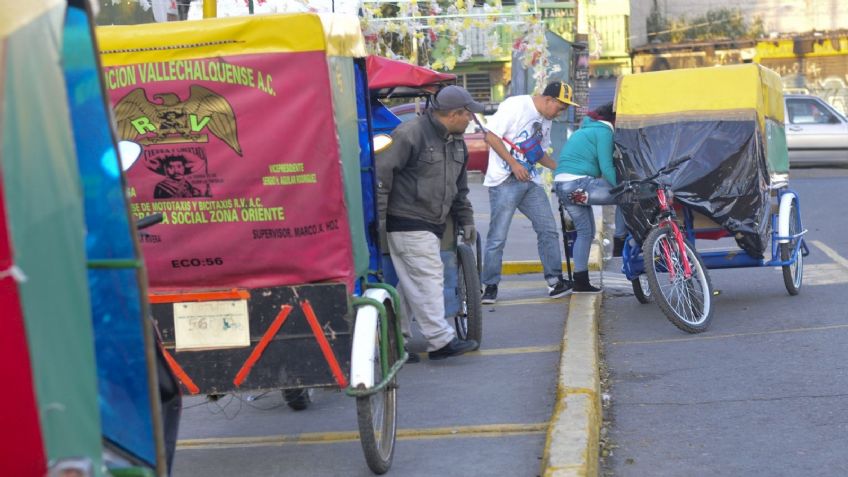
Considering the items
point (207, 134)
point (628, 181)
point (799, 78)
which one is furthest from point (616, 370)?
point (799, 78)

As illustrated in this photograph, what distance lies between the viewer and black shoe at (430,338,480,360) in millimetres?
8062

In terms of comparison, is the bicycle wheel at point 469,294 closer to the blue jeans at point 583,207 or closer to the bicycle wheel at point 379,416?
the blue jeans at point 583,207

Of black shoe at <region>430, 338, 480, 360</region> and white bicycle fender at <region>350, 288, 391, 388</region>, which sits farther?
black shoe at <region>430, 338, 480, 360</region>

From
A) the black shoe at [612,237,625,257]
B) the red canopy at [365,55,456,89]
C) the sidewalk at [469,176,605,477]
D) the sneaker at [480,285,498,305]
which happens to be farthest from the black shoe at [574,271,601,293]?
the red canopy at [365,55,456,89]

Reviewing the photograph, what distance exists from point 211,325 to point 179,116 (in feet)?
2.93

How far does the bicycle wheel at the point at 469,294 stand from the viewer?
8.22 m

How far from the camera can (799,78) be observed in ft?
130

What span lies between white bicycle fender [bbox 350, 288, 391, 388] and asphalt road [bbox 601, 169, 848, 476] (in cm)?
122

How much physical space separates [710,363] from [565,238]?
291 cm

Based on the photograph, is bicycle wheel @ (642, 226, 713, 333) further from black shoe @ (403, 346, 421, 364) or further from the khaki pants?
the khaki pants

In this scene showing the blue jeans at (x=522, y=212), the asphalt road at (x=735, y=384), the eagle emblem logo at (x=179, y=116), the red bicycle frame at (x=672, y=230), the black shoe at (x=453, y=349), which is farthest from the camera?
the blue jeans at (x=522, y=212)

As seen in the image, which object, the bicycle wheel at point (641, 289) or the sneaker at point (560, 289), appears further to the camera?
the sneaker at point (560, 289)

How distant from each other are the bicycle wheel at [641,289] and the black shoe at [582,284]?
1.28 ft

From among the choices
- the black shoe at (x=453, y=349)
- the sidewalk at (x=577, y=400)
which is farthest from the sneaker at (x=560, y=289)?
the black shoe at (x=453, y=349)
